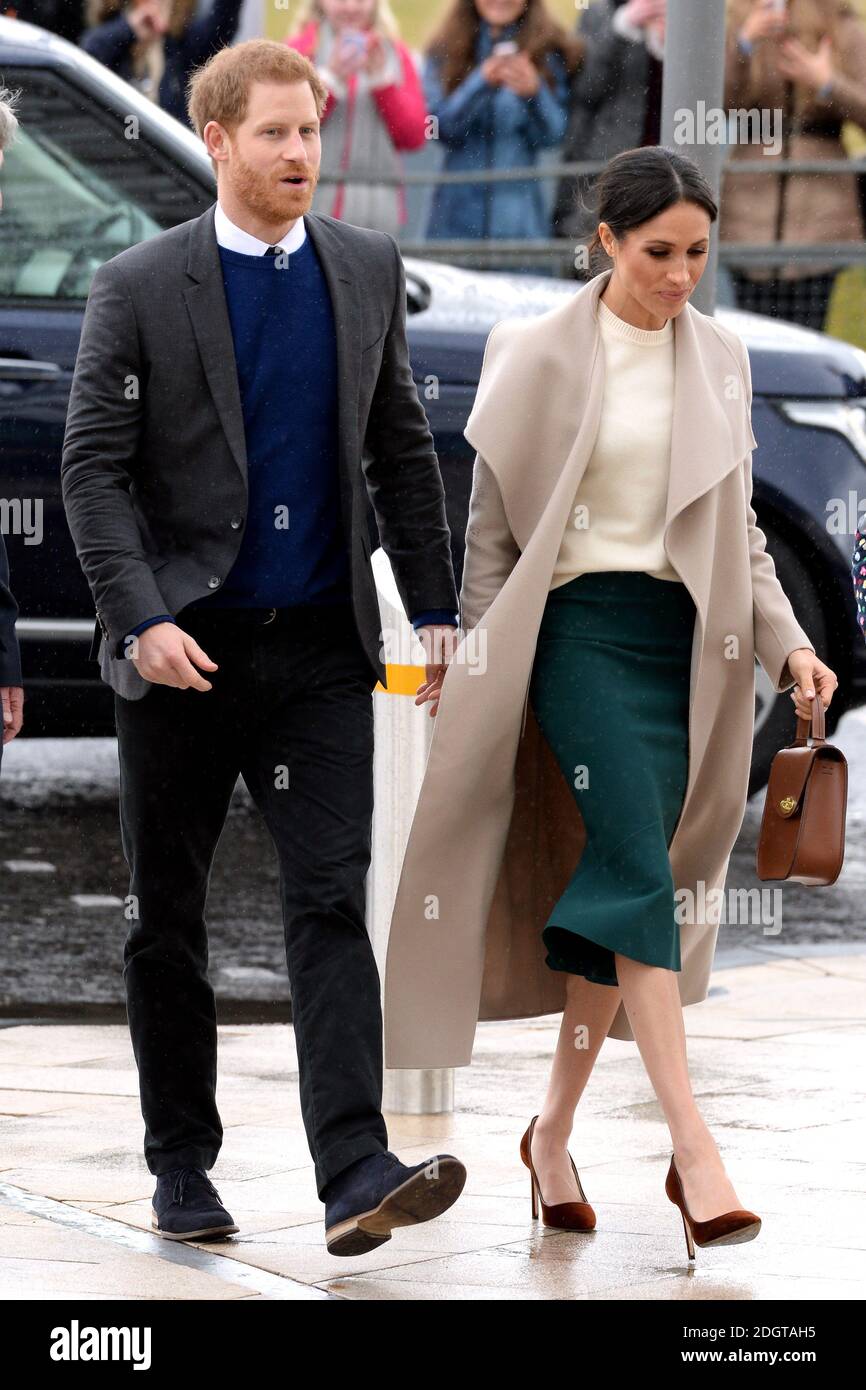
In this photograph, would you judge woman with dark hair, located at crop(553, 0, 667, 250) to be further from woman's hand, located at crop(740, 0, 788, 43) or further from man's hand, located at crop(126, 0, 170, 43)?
man's hand, located at crop(126, 0, 170, 43)

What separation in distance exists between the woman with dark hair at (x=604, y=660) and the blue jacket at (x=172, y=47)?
24.8 ft

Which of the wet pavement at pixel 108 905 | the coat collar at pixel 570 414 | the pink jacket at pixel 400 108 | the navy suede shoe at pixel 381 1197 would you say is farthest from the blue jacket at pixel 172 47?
the navy suede shoe at pixel 381 1197

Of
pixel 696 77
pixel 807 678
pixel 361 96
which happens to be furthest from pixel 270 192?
pixel 361 96

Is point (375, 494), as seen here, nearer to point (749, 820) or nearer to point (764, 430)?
point (764, 430)

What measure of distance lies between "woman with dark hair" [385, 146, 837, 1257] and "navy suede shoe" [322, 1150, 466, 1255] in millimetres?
391

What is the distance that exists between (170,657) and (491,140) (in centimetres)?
890

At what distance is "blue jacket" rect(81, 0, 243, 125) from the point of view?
11.8 meters

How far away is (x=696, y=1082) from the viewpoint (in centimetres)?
575

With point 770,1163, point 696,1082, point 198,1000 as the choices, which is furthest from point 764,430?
point 198,1000

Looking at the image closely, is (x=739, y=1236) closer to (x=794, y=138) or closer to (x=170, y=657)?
(x=170, y=657)

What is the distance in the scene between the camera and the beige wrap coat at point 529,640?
14.6 feet

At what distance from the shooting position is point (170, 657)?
4.14 meters

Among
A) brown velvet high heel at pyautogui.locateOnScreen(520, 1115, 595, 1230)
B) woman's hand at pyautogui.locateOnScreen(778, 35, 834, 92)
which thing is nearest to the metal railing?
woman's hand at pyautogui.locateOnScreen(778, 35, 834, 92)
